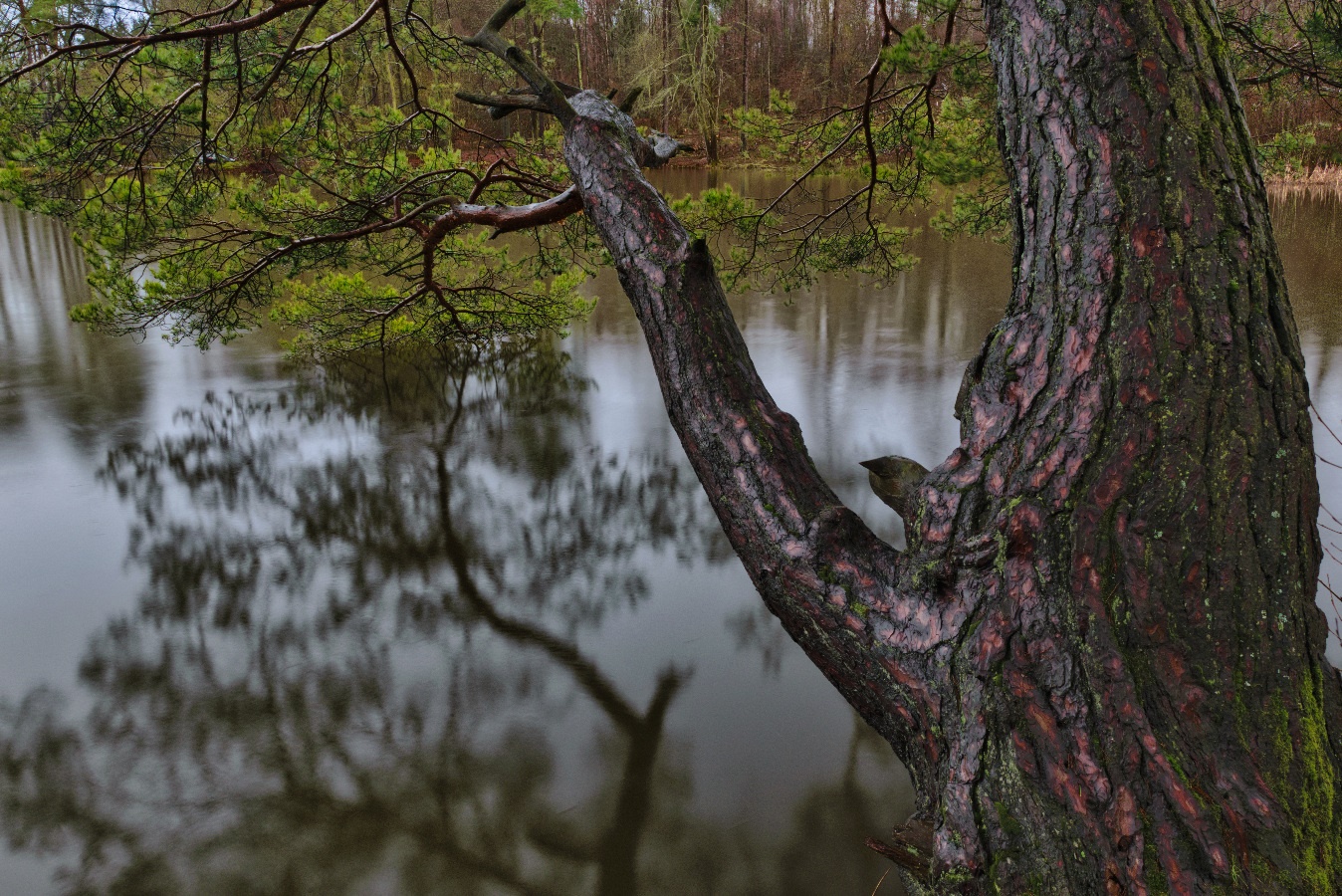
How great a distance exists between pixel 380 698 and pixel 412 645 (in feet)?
1.12

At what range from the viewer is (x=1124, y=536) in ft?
3.41

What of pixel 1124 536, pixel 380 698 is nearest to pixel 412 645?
pixel 380 698

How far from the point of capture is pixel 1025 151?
1.21 meters

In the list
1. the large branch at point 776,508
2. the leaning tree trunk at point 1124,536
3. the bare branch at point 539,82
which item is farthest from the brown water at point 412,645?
the bare branch at point 539,82

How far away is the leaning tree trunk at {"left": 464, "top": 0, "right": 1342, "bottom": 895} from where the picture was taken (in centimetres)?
98

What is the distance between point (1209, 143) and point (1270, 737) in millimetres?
720

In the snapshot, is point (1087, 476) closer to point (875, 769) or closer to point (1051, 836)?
point (1051, 836)

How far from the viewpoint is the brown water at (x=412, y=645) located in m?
2.30

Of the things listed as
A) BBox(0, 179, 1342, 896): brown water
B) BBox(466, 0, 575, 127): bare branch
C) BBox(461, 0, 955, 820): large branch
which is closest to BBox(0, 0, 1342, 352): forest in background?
BBox(466, 0, 575, 127): bare branch

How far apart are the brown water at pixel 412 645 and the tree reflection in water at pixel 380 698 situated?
0.04 feet

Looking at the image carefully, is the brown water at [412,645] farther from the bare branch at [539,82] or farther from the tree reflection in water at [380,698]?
the bare branch at [539,82]

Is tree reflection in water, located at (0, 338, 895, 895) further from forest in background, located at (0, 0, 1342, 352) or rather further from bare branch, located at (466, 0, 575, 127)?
bare branch, located at (466, 0, 575, 127)

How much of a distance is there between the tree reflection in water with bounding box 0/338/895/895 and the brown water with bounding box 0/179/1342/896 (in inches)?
0.4

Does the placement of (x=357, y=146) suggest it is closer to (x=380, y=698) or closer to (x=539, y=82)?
(x=539, y=82)
